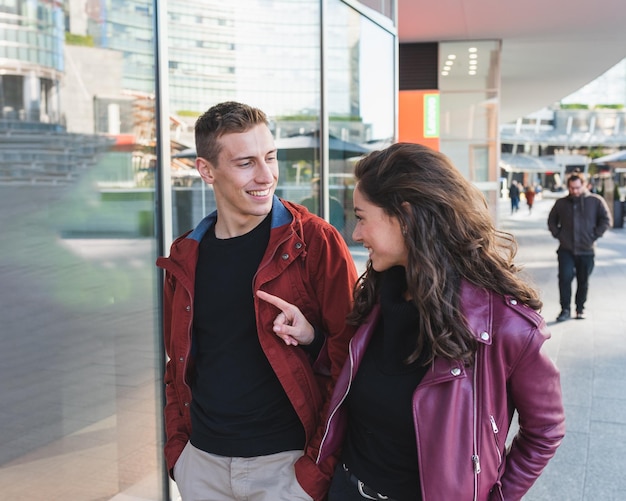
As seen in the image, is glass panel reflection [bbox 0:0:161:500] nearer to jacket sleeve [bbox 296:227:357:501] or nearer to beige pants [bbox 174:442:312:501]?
beige pants [bbox 174:442:312:501]

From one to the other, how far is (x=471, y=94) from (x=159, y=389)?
51.8 ft

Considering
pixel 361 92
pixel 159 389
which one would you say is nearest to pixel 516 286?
pixel 159 389

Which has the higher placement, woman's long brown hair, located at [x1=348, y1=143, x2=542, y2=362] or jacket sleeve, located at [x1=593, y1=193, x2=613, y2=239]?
woman's long brown hair, located at [x1=348, y1=143, x2=542, y2=362]

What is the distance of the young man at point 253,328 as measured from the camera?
2.24m

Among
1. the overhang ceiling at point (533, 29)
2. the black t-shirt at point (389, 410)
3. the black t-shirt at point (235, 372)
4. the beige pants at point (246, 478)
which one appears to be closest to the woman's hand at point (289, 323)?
the black t-shirt at point (235, 372)

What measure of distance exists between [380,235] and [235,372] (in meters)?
0.65

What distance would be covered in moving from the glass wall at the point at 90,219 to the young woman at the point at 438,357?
1.42 meters

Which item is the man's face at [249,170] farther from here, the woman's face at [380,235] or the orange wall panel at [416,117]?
the orange wall panel at [416,117]

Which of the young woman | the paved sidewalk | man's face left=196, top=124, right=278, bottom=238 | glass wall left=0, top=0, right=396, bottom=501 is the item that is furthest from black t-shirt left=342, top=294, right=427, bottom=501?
glass wall left=0, top=0, right=396, bottom=501

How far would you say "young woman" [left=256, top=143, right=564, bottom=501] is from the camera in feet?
5.99

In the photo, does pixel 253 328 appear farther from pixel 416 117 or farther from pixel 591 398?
pixel 416 117

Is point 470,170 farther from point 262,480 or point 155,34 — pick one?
point 262,480

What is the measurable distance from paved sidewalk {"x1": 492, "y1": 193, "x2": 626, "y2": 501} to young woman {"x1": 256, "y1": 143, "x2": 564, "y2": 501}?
0.32 m

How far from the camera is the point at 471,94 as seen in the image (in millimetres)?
18203
